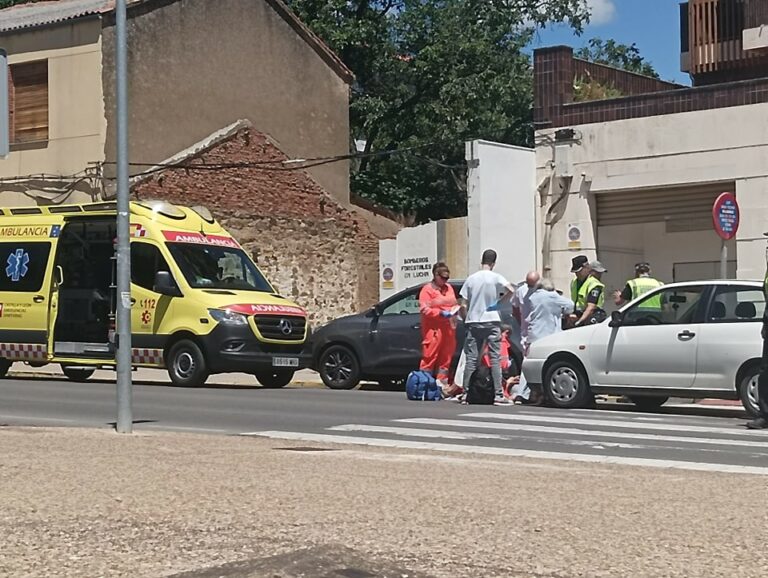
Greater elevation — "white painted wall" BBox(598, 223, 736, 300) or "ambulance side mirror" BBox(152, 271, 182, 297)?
"white painted wall" BBox(598, 223, 736, 300)

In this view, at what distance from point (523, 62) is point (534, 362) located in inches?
1135

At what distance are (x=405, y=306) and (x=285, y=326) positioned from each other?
1906mm

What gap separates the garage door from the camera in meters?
23.3

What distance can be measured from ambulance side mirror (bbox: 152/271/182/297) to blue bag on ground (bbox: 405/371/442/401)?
4248mm

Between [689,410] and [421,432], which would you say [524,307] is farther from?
[421,432]

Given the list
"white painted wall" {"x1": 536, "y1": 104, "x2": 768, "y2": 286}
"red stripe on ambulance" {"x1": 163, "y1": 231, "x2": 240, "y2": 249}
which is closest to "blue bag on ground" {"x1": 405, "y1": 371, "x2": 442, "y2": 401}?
"red stripe on ambulance" {"x1": 163, "y1": 231, "x2": 240, "y2": 249}

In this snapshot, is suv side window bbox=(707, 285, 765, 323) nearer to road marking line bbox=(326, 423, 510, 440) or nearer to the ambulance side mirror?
road marking line bbox=(326, 423, 510, 440)

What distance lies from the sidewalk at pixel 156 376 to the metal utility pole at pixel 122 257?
7.75 meters

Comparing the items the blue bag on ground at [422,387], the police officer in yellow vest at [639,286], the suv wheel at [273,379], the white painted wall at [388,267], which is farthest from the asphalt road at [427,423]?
the white painted wall at [388,267]

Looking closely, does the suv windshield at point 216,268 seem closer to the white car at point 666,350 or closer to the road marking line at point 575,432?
the white car at point 666,350

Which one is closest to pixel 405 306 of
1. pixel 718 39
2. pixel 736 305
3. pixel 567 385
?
pixel 567 385

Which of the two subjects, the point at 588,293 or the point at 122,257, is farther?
the point at 588,293

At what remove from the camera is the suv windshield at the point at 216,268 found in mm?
19547

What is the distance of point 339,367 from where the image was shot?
759 inches
